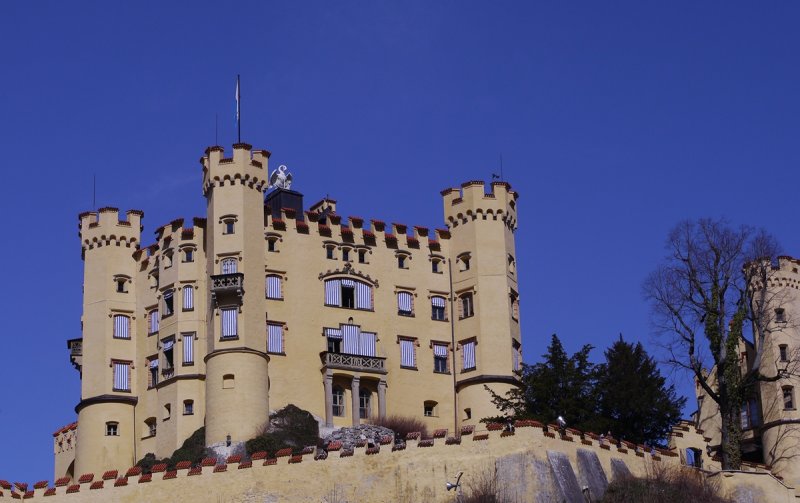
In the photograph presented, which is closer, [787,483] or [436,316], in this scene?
[787,483]

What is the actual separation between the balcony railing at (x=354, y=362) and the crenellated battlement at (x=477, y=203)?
30.8 ft

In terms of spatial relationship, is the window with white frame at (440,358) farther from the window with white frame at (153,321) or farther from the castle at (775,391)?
the window with white frame at (153,321)

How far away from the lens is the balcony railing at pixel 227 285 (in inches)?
3408

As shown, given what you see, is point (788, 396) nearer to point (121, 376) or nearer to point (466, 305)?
point (466, 305)

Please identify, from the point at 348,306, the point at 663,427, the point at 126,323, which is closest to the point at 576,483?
the point at 663,427

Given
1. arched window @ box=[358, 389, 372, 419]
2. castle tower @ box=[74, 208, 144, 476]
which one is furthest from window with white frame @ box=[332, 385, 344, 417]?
castle tower @ box=[74, 208, 144, 476]

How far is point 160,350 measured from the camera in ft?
295

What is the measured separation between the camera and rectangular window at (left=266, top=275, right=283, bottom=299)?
89.4 metres

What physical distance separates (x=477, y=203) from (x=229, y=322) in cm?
1582

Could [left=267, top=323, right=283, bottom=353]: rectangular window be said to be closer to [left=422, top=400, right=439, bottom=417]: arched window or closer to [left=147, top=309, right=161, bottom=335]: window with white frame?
[left=147, top=309, right=161, bottom=335]: window with white frame

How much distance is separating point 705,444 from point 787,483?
5844 millimetres

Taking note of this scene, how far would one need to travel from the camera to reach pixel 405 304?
306 ft

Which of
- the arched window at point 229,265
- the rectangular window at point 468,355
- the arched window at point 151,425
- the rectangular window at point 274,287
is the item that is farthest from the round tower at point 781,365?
the arched window at point 151,425

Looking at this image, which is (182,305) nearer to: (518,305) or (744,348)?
(518,305)
